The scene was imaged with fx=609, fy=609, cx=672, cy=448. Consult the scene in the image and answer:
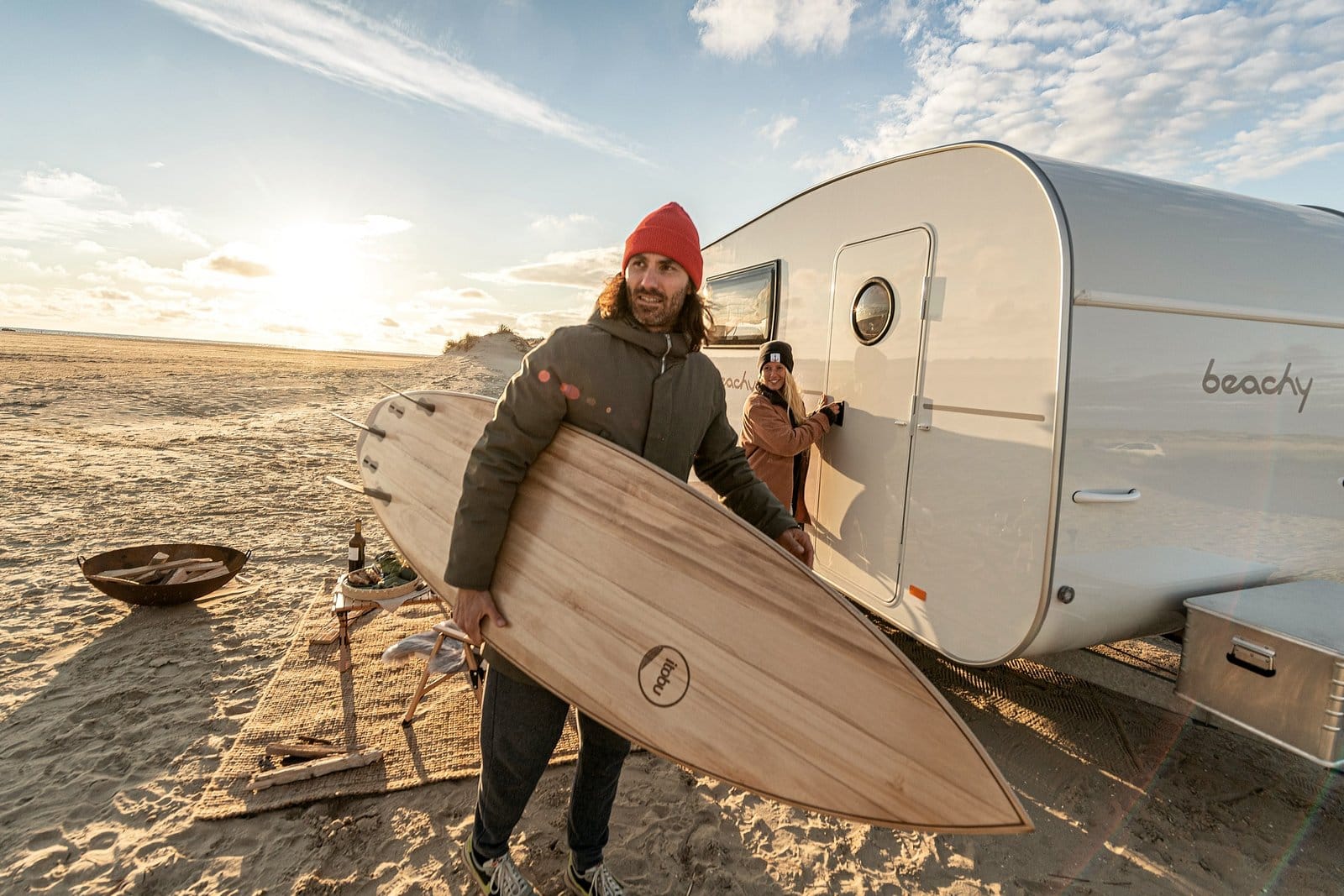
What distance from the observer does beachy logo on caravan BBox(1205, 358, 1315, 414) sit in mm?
2879

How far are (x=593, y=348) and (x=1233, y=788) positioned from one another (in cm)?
397

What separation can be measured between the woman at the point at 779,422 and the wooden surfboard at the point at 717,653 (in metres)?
1.82

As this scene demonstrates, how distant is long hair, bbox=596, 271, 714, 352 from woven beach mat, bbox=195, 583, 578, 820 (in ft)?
8.23

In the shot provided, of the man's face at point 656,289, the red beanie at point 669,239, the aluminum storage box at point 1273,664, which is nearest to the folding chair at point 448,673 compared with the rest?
the man's face at point 656,289

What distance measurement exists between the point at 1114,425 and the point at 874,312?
4.58 ft

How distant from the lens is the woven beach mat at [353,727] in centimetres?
291

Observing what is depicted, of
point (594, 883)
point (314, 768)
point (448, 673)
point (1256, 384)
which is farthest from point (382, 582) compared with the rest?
point (1256, 384)

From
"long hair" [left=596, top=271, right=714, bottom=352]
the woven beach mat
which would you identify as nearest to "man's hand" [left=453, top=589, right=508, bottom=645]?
"long hair" [left=596, top=271, right=714, bottom=352]

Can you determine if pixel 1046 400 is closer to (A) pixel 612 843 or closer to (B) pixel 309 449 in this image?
(A) pixel 612 843

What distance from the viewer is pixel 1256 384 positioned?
116 inches

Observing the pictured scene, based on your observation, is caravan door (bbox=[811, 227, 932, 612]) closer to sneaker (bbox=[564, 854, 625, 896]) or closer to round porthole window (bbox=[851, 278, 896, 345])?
round porthole window (bbox=[851, 278, 896, 345])

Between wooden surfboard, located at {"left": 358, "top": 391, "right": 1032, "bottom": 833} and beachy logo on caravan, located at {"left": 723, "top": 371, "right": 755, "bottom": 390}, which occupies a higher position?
beachy logo on caravan, located at {"left": 723, "top": 371, "right": 755, "bottom": 390}

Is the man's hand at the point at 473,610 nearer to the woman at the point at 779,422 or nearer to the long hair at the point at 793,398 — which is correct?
the woman at the point at 779,422

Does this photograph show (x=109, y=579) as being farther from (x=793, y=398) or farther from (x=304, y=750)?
(x=793, y=398)
